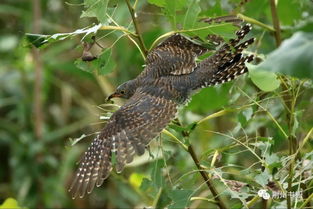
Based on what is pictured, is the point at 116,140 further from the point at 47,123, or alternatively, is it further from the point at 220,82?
the point at 47,123

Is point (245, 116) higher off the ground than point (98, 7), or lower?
lower

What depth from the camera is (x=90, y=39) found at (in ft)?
7.44

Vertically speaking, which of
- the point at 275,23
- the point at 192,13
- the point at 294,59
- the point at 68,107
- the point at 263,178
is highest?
the point at 294,59

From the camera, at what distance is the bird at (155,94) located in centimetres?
232

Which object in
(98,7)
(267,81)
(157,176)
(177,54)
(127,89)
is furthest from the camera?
(127,89)

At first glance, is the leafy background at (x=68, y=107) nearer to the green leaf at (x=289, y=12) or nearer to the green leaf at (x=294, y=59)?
the green leaf at (x=289, y=12)

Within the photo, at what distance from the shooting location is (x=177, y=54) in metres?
2.74

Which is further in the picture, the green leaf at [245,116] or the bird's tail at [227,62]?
the bird's tail at [227,62]

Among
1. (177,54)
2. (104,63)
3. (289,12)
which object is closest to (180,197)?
(104,63)

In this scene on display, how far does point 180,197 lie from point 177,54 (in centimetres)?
82

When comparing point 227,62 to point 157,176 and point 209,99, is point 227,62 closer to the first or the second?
point 209,99

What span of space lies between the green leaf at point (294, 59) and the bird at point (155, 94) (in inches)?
42.8

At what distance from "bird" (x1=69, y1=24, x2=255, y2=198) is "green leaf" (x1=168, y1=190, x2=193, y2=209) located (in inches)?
8.3

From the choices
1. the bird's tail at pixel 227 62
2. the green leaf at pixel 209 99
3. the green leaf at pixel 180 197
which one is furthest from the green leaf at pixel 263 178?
the green leaf at pixel 209 99
